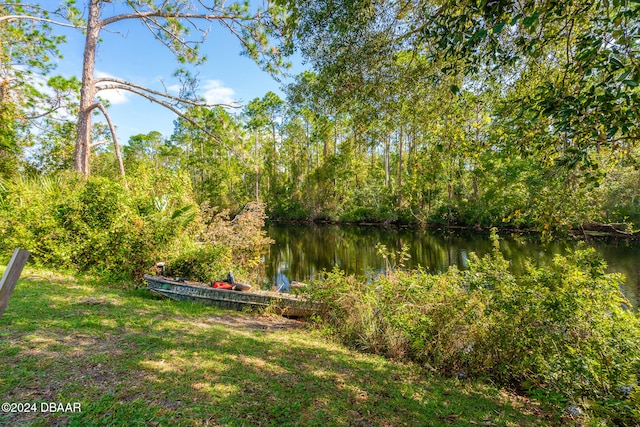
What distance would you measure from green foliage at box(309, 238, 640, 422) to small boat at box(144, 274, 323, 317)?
180cm

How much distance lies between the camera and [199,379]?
10.9 feet

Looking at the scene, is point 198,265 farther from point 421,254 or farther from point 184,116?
point 421,254

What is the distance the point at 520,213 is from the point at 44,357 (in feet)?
19.3

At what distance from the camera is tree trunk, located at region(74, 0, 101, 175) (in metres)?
9.21

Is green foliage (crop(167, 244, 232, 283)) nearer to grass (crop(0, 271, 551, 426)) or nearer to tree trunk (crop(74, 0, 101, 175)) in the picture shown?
Answer: grass (crop(0, 271, 551, 426))

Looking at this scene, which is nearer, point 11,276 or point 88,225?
point 11,276

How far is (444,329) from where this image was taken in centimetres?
502

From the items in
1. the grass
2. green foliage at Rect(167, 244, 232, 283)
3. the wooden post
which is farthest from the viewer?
green foliage at Rect(167, 244, 232, 283)

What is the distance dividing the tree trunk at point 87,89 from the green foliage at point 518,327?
9637 mm

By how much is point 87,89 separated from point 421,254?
17.7 meters

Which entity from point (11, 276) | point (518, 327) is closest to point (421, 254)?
point (518, 327)

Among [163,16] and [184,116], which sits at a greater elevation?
[163,16]

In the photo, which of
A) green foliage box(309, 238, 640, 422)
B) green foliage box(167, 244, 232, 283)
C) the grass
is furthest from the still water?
the grass

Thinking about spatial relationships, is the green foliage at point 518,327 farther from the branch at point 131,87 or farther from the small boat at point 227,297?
the branch at point 131,87
